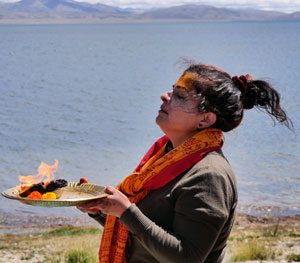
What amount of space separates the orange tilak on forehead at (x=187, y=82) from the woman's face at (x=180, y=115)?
1 centimetres

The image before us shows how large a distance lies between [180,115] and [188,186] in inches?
15.0

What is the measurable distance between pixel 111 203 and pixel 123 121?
19.6 m

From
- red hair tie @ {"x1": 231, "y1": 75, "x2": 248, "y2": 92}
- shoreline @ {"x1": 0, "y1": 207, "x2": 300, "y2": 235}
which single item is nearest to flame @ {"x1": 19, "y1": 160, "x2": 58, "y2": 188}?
red hair tie @ {"x1": 231, "y1": 75, "x2": 248, "y2": 92}

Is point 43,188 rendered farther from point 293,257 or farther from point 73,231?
point 73,231

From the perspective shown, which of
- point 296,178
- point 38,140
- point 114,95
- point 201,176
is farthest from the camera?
point 114,95

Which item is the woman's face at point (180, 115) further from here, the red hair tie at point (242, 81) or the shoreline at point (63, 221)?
the shoreline at point (63, 221)

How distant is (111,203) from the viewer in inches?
86.5

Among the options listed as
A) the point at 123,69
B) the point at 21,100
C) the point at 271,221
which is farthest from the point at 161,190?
the point at 123,69

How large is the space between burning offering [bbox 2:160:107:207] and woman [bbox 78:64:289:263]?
14 cm

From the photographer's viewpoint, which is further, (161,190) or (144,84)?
(144,84)

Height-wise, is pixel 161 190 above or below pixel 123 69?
above

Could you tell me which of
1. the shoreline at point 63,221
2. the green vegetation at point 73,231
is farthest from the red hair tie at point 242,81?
the shoreline at point 63,221

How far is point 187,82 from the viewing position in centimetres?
241

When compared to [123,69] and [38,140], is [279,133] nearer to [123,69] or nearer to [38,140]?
[38,140]
